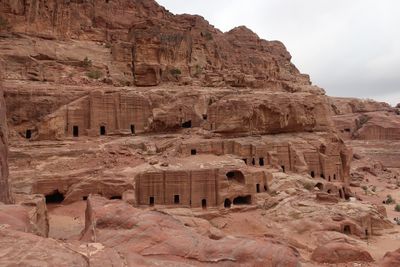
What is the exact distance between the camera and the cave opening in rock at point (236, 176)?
3014cm

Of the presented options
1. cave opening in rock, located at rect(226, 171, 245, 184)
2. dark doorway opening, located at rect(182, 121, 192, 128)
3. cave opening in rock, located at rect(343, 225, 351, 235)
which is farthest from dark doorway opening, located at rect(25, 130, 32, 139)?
cave opening in rock, located at rect(343, 225, 351, 235)

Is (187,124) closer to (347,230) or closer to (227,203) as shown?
(227,203)

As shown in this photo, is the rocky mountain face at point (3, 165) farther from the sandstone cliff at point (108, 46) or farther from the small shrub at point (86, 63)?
the small shrub at point (86, 63)

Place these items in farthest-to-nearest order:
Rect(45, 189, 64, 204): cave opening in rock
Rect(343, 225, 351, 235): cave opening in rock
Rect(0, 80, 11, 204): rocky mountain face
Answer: Rect(45, 189, 64, 204): cave opening in rock < Rect(343, 225, 351, 235): cave opening in rock < Rect(0, 80, 11, 204): rocky mountain face

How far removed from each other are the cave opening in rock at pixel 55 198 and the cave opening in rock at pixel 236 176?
468 inches

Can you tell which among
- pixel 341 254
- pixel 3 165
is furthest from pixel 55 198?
pixel 341 254

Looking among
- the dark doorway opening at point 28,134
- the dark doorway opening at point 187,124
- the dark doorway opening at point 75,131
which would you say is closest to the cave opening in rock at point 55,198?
the dark doorway opening at point 75,131

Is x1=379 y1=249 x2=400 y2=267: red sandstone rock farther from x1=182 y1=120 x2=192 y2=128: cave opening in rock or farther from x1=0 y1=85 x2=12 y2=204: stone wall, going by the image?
x1=182 y1=120 x2=192 y2=128: cave opening in rock

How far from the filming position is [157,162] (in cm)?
3003

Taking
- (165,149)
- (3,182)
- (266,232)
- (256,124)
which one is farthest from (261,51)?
(3,182)

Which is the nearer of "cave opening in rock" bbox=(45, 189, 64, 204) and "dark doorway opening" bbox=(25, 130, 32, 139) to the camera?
"cave opening in rock" bbox=(45, 189, 64, 204)

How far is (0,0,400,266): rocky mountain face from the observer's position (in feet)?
35.4

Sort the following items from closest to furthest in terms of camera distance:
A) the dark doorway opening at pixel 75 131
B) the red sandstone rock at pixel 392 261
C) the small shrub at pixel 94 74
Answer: the red sandstone rock at pixel 392 261 → the dark doorway opening at pixel 75 131 → the small shrub at pixel 94 74

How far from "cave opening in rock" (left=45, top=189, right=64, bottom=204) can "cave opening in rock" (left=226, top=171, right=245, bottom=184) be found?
39.0ft
